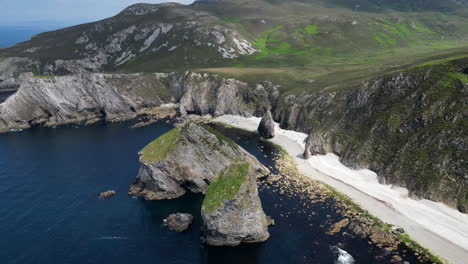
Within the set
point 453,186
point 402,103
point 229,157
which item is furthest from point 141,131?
point 453,186

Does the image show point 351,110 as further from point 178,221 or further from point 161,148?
point 178,221

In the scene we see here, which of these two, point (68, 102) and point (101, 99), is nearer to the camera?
point (68, 102)

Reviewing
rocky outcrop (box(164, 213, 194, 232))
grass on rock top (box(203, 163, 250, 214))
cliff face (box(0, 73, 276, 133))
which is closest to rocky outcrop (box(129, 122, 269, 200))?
rocky outcrop (box(164, 213, 194, 232))

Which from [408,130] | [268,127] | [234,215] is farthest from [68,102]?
[408,130]

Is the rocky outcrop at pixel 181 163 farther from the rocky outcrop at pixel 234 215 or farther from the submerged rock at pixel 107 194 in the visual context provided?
the rocky outcrop at pixel 234 215

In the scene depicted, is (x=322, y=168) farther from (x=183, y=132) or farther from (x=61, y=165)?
(x=61, y=165)
